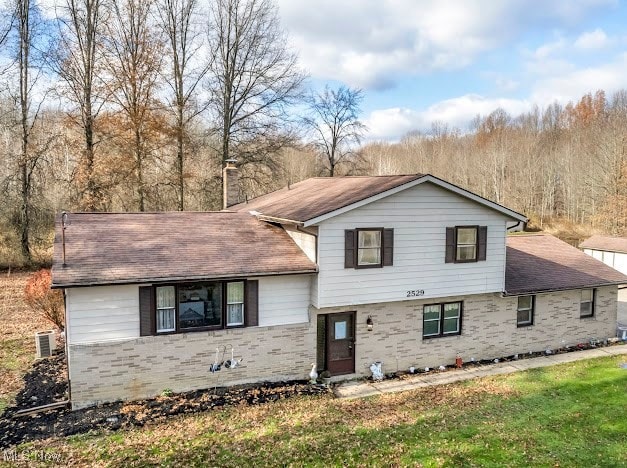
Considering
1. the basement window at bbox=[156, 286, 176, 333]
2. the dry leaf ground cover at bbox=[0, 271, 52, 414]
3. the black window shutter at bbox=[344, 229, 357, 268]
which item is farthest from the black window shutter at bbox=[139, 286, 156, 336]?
the black window shutter at bbox=[344, 229, 357, 268]

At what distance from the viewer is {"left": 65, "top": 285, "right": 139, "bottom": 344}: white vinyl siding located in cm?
1020

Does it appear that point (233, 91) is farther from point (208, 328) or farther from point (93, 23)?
point (208, 328)

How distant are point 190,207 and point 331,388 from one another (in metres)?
19.8

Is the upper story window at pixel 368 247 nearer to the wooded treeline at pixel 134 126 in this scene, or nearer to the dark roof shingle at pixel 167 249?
the dark roof shingle at pixel 167 249

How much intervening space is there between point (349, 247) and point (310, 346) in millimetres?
2933

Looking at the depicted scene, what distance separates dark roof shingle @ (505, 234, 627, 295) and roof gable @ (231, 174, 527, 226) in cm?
240

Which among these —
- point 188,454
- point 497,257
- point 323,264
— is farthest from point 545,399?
point 188,454

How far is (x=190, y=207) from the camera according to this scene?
95.5 feet

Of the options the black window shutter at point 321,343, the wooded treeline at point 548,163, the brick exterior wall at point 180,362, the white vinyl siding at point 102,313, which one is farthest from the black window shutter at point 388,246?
the wooded treeline at point 548,163

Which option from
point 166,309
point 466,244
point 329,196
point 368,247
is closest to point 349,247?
point 368,247

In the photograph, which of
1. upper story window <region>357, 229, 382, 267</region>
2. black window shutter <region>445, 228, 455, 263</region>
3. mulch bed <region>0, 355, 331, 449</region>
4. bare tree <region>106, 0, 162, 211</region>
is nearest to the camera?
mulch bed <region>0, 355, 331, 449</region>

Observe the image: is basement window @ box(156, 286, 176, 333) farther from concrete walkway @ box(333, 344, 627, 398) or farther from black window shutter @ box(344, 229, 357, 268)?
concrete walkway @ box(333, 344, 627, 398)

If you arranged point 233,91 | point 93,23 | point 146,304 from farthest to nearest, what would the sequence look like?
point 233,91
point 93,23
point 146,304

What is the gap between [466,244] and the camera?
1334 centimetres
